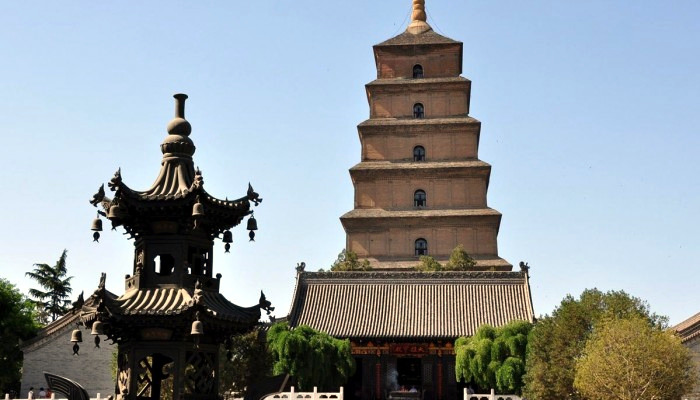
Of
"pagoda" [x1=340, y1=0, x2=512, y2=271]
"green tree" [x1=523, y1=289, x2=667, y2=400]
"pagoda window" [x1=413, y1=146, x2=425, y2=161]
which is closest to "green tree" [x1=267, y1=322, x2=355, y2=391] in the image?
"green tree" [x1=523, y1=289, x2=667, y2=400]

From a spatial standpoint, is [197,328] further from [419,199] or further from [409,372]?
[419,199]

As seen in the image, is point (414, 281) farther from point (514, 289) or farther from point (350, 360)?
point (350, 360)

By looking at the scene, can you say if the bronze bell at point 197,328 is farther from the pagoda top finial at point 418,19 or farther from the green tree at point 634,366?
the pagoda top finial at point 418,19

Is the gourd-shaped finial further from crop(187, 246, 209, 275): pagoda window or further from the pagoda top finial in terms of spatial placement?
crop(187, 246, 209, 275): pagoda window

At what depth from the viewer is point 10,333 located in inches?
1319

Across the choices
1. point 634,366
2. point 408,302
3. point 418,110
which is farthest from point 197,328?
point 418,110

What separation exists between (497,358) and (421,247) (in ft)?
52.4

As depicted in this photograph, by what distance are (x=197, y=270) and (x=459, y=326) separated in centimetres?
2308

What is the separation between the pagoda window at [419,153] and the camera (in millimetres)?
44550

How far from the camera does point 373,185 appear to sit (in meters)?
44.2

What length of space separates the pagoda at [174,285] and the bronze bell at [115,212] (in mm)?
13

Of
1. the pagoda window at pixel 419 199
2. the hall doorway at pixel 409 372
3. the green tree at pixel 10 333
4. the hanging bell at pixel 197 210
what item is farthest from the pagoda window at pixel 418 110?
the hanging bell at pixel 197 210

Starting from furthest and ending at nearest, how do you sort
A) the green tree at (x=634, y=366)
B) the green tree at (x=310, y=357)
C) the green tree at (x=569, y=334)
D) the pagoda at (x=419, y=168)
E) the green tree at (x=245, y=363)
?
the pagoda at (x=419, y=168) < the green tree at (x=310, y=357) < the green tree at (x=245, y=363) < the green tree at (x=569, y=334) < the green tree at (x=634, y=366)

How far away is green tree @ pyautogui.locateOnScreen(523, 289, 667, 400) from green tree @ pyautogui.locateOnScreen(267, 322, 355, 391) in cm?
845
